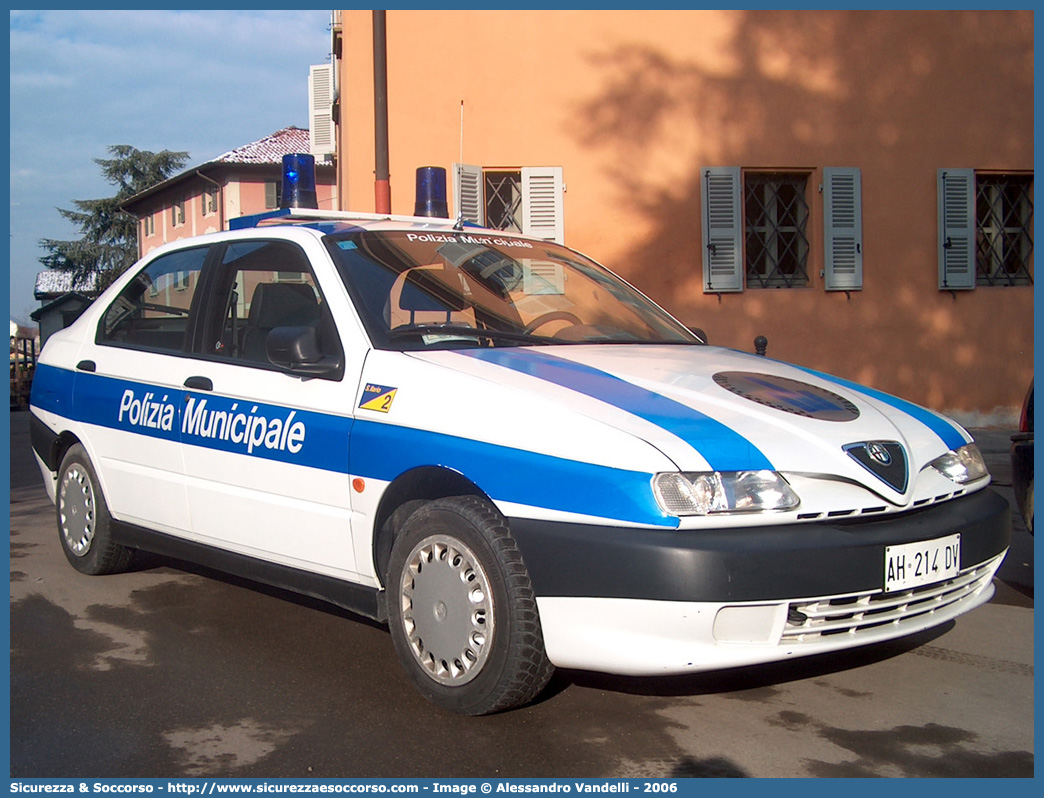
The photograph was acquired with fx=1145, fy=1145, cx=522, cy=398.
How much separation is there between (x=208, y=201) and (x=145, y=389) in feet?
159

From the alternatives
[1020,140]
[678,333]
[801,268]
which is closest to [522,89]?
[801,268]

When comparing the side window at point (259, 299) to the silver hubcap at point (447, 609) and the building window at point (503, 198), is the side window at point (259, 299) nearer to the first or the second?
the silver hubcap at point (447, 609)

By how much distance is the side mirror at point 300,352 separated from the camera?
160 inches

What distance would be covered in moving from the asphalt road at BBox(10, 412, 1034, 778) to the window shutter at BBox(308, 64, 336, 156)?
44.2ft

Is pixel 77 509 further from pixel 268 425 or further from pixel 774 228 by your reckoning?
pixel 774 228

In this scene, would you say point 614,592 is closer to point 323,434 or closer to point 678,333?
point 323,434

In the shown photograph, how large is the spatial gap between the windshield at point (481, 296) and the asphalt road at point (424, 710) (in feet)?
4.18

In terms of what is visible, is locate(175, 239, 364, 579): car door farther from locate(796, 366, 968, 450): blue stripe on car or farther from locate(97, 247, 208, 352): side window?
Result: locate(796, 366, 968, 450): blue stripe on car

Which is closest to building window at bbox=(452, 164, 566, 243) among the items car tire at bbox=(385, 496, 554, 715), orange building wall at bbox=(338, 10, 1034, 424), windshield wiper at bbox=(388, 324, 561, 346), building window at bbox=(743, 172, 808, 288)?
Result: orange building wall at bbox=(338, 10, 1034, 424)

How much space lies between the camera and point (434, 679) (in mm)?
3707

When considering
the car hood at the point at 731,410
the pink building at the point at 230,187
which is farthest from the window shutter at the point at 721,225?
the pink building at the point at 230,187

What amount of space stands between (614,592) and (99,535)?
3.19m

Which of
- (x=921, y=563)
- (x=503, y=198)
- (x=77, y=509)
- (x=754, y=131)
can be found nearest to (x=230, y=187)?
(x=503, y=198)

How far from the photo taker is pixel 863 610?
3434 millimetres
